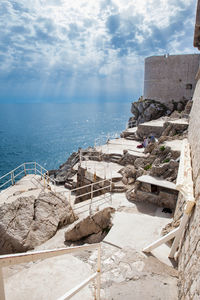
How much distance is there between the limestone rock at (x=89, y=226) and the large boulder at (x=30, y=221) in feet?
2.37

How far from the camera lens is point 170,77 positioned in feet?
101

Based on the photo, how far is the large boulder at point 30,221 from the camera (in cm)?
588

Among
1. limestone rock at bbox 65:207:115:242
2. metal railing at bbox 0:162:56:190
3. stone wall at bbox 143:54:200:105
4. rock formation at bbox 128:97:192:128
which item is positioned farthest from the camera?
stone wall at bbox 143:54:200:105

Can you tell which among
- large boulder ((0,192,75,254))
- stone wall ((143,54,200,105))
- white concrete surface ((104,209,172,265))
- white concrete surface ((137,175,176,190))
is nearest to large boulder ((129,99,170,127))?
stone wall ((143,54,200,105))

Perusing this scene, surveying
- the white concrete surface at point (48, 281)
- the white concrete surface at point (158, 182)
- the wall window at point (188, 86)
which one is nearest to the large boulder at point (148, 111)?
the wall window at point (188, 86)

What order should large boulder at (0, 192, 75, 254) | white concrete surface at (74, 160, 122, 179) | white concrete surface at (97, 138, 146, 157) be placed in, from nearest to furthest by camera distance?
large boulder at (0, 192, 75, 254) → white concrete surface at (74, 160, 122, 179) → white concrete surface at (97, 138, 146, 157)

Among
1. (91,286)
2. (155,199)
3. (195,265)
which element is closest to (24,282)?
(91,286)

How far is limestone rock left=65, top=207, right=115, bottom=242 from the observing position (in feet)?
21.3

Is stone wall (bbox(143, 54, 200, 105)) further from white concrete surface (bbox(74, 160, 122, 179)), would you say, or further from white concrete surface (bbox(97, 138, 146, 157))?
white concrete surface (bbox(74, 160, 122, 179))

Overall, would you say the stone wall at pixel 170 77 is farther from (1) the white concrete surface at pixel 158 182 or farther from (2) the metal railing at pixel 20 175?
(1) the white concrete surface at pixel 158 182

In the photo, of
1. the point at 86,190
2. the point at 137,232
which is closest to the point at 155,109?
the point at 86,190

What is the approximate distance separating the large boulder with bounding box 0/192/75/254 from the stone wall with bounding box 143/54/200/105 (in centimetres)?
2844

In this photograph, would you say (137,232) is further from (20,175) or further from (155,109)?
(20,175)

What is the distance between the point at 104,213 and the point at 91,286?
11.5 ft
